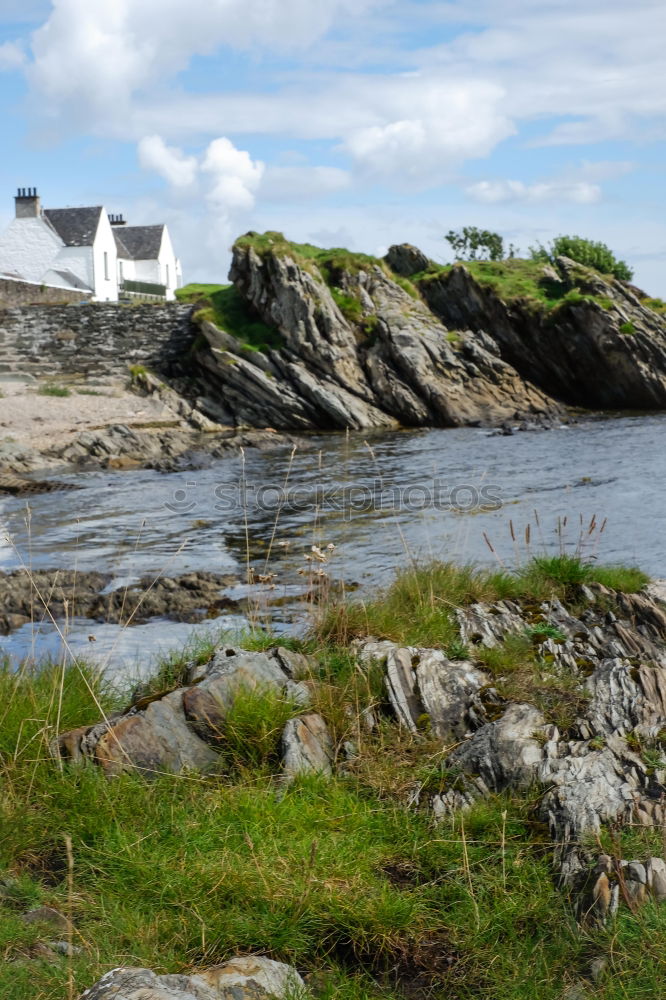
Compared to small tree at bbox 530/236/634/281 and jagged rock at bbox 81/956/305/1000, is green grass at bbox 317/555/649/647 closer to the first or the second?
jagged rock at bbox 81/956/305/1000

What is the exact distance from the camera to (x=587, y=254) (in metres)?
59.3

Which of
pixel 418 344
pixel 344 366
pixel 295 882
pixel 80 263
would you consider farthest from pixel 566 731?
pixel 80 263

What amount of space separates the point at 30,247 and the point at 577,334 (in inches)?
1588

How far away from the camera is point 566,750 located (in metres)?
5.32

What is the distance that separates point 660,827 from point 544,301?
44392 millimetres

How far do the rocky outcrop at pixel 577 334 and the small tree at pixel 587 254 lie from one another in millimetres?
11228

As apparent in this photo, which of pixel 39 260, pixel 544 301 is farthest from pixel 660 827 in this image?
pixel 39 260

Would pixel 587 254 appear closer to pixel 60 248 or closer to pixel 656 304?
pixel 656 304

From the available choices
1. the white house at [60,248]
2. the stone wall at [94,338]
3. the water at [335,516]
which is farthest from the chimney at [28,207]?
the water at [335,516]

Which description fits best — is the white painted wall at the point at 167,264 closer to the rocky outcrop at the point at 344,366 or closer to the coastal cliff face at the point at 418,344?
the coastal cliff face at the point at 418,344

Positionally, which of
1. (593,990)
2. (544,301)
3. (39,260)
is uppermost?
(39,260)

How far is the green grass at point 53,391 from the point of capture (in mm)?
38375

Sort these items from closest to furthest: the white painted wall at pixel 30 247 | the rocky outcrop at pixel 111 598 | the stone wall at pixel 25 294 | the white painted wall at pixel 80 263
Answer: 1. the rocky outcrop at pixel 111 598
2. the stone wall at pixel 25 294
3. the white painted wall at pixel 80 263
4. the white painted wall at pixel 30 247

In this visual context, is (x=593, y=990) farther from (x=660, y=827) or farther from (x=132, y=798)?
(x=132, y=798)
